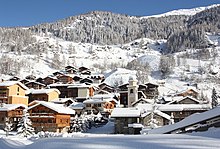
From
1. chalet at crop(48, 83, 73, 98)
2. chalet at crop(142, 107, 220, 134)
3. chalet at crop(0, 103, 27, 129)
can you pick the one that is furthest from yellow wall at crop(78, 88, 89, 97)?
chalet at crop(142, 107, 220, 134)

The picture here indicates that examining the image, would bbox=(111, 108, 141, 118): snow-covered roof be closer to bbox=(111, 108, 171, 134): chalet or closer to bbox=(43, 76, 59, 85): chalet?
bbox=(111, 108, 171, 134): chalet

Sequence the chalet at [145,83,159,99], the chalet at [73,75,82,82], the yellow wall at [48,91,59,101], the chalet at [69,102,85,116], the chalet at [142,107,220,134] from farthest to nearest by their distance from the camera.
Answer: the chalet at [73,75,82,82], the chalet at [145,83,159,99], the yellow wall at [48,91,59,101], the chalet at [69,102,85,116], the chalet at [142,107,220,134]

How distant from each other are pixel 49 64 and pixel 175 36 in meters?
91.1

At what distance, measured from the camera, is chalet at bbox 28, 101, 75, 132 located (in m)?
43.8

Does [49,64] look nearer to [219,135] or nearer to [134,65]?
[134,65]

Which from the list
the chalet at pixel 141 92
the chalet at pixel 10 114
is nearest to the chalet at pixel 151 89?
the chalet at pixel 141 92

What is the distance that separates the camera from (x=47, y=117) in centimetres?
4381

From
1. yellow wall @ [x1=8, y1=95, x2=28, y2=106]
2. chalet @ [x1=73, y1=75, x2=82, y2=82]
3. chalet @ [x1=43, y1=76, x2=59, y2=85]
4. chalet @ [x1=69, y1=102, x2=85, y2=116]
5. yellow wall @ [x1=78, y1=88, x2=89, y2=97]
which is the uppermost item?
chalet @ [x1=73, y1=75, x2=82, y2=82]

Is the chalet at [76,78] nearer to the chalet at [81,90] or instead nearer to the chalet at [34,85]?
the chalet at [34,85]

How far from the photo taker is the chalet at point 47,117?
4378 centimetres

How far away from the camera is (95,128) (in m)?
47.2

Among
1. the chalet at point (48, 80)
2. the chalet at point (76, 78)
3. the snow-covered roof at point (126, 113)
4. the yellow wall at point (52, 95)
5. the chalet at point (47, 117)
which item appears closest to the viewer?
the snow-covered roof at point (126, 113)

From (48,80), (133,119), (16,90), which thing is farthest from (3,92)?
(48,80)

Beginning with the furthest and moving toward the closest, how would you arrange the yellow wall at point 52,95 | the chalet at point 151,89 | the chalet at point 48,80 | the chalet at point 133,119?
1. the chalet at point 48,80
2. the chalet at point 151,89
3. the yellow wall at point 52,95
4. the chalet at point 133,119
